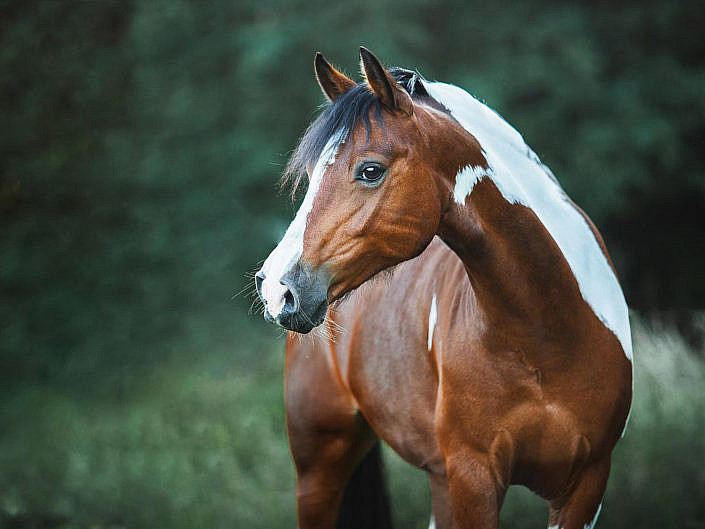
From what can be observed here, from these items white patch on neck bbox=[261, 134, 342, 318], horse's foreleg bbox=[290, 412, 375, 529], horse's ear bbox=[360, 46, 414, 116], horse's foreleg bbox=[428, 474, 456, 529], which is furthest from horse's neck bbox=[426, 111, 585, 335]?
horse's foreleg bbox=[290, 412, 375, 529]

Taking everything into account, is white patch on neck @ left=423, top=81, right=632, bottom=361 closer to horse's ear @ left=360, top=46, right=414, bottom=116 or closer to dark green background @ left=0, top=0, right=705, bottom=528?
horse's ear @ left=360, top=46, right=414, bottom=116

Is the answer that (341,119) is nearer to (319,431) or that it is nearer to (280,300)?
(280,300)

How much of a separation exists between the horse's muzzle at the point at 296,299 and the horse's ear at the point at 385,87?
1.59 feet

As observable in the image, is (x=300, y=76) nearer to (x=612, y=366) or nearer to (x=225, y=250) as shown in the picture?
(x=225, y=250)

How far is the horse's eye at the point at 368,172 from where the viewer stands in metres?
1.97

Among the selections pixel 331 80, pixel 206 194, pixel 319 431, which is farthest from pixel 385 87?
pixel 206 194

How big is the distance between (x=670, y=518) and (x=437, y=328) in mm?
2362

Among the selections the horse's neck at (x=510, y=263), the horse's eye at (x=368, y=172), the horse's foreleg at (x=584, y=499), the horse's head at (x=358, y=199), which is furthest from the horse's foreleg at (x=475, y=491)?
the horse's eye at (x=368, y=172)

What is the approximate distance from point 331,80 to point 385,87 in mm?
261

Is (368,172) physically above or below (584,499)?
above

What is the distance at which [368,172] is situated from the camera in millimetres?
1979

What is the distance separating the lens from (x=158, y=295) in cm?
818

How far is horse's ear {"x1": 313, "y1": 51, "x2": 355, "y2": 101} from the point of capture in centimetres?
219

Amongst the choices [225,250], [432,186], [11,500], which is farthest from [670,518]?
[225,250]
